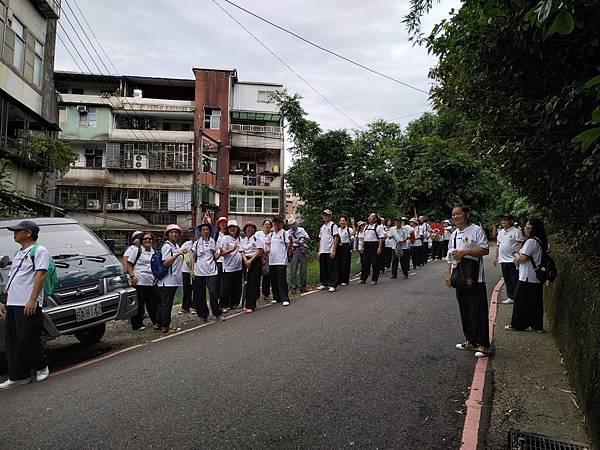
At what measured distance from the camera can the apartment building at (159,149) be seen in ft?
107

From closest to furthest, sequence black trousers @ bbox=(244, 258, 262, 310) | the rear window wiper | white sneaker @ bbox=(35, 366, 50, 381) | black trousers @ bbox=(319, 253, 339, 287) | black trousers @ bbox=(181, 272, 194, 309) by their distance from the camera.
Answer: white sneaker @ bbox=(35, 366, 50, 381) → the rear window wiper → black trousers @ bbox=(244, 258, 262, 310) → black trousers @ bbox=(181, 272, 194, 309) → black trousers @ bbox=(319, 253, 339, 287)

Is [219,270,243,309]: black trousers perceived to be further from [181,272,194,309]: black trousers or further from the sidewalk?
the sidewalk

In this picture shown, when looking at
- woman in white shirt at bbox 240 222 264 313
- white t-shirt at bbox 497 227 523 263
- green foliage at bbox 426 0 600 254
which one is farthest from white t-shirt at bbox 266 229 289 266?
green foliage at bbox 426 0 600 254

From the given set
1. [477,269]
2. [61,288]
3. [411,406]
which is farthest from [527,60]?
[61,288]

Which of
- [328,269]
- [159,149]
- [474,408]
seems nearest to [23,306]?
[474,408]

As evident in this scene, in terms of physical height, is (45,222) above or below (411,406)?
above

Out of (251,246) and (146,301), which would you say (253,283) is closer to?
(251,246)

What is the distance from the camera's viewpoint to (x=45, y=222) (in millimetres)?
7254

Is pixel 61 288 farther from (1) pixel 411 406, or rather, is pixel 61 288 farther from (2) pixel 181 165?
(2) pixel 181 165

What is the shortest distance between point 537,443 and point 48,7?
20.9 meters

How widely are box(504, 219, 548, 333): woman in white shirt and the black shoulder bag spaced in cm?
148

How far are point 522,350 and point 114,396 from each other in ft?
16.0

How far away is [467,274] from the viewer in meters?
5.74

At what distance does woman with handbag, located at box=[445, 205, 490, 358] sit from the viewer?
18.8ft
